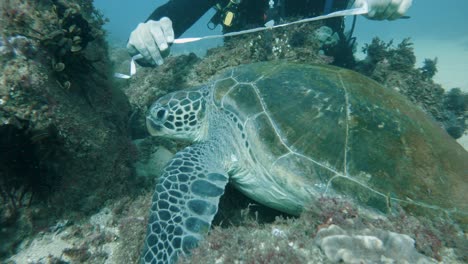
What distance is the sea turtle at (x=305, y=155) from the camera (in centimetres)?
197

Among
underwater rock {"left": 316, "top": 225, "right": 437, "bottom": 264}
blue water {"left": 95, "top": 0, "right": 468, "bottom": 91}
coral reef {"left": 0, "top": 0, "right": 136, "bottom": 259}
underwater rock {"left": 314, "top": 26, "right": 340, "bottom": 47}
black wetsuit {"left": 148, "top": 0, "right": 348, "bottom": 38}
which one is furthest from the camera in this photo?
blue water {"left": 95, "top": 0, "right": 468, "bottom": 91}

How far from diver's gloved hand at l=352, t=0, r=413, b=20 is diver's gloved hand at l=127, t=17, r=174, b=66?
2.40 m

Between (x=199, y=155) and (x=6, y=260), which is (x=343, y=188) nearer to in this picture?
(x=199, y=155)

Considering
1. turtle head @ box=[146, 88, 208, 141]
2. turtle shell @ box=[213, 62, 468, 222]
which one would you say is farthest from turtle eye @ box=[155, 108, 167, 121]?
turtle shell @ box=[213, 62, 468, 222]

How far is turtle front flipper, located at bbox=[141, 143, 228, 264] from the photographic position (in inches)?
76.0

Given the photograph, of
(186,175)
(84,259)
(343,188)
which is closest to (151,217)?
(186,175)

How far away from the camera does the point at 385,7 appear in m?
3.10

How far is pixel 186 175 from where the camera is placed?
7.84ft

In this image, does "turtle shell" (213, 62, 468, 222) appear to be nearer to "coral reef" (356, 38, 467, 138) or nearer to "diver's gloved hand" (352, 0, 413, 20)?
"diver's gloved hand" (352, 0, 413, 20)

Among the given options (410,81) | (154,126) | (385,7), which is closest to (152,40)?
(154,126)

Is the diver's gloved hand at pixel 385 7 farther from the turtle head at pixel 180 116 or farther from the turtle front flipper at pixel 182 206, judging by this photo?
the turtle front flipper at pixel 182 206

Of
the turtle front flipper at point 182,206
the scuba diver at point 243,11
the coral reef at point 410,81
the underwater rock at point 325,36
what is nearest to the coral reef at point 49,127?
the turtle front flipper at point 182,206

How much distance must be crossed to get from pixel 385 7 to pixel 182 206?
3.22m

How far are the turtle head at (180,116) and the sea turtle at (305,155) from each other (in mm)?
375
